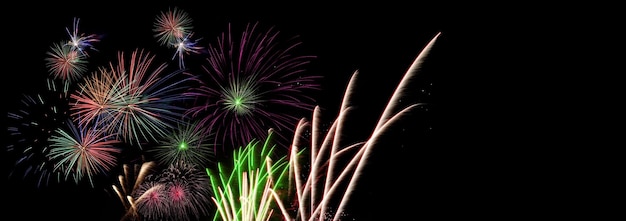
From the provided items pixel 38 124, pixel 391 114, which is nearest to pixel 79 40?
pixel 38 124

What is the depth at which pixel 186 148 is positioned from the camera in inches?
416

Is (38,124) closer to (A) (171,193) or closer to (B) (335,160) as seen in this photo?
(A) (171,193)

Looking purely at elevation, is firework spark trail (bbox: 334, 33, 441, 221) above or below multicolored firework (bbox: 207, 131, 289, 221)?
above

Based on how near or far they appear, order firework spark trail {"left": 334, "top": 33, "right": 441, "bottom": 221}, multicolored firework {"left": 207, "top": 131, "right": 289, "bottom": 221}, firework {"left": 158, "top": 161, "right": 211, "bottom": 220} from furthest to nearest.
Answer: firework {"left": 158, "top": 161, "right": 211, "bottom": 220} → multicolored firework {"left": 207, "top": 131, "right": 289, "bottom": 221} → firework spark trail {"left": 334, "top": 33, "right": 441, "bottom": 221}

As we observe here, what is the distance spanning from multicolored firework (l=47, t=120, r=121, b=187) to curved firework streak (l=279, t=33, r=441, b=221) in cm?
351

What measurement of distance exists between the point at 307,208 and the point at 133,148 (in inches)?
177

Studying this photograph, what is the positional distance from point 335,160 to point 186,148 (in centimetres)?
414

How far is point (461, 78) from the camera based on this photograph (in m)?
8.57

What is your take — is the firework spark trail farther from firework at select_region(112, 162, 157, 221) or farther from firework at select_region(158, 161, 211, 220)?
firework at select_region(112, 162, 157, 221)

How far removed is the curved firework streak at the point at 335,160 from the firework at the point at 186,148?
2.56 meters

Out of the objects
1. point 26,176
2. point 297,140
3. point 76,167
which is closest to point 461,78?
point 297,140

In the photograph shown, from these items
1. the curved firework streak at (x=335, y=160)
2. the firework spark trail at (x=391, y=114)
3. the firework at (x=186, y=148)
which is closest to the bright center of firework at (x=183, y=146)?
the firework at (x=186, y=148)

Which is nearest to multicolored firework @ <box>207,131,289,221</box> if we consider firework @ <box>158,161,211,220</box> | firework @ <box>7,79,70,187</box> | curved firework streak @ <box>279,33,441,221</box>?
curved firework streak @ <box>279,33,441,221</box>

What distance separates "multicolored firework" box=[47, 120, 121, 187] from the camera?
31.5ft
